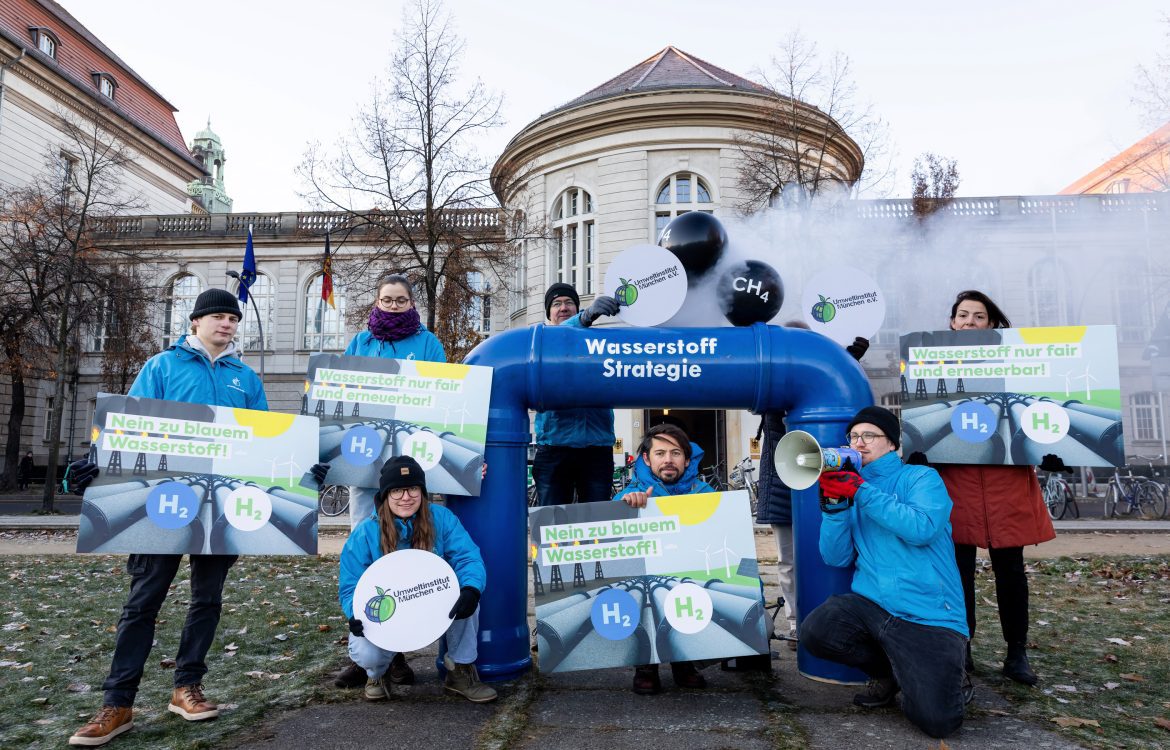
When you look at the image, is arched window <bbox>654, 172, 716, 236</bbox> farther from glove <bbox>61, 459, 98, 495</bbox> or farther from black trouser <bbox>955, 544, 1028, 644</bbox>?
glove <bbox>61, 459, 98, 495</bbox>

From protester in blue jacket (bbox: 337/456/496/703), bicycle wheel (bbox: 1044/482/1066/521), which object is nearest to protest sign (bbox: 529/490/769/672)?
protester in blue jacket (bbox: 337/456/496/703)

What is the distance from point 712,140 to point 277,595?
17.9 m

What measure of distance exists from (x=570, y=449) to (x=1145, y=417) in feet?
93.8

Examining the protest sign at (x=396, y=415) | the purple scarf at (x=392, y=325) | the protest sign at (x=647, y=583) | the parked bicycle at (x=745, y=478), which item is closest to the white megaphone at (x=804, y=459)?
the protest sign at (x=647, y=583)

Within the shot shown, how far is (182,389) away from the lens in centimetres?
369

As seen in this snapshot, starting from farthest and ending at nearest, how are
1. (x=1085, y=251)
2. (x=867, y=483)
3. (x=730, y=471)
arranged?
(x=730, y=471)
(x=1085, y=251)
(x=867, y=483)

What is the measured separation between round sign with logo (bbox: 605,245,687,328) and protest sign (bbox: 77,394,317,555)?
1.90 meters

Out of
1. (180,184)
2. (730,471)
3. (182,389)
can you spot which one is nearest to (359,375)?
(182,389)

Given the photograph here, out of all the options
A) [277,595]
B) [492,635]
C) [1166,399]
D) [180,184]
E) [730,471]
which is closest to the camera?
[492,635]

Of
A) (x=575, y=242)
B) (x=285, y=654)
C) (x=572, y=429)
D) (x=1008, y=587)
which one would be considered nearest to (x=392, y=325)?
(x=572, y=429)

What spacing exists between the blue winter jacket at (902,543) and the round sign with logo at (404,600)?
1.99m

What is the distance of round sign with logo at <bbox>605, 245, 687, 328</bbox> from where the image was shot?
14.0 ft

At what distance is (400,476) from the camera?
144 inches

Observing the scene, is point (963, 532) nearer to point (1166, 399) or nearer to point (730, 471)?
point (730, 471)
